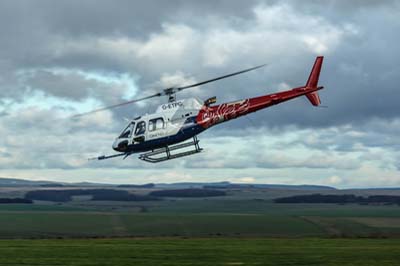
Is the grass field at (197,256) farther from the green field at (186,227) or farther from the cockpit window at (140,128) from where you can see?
the green field at (186,227)

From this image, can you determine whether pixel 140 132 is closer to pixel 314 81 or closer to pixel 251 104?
pixel 251 104

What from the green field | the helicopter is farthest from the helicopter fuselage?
the green field

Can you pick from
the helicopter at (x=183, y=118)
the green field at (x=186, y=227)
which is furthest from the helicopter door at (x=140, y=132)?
the green field at (x=186, y=227)

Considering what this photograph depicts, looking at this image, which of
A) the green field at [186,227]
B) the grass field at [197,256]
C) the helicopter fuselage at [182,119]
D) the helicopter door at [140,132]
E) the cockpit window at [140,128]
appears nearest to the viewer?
the grass field at [197,256]

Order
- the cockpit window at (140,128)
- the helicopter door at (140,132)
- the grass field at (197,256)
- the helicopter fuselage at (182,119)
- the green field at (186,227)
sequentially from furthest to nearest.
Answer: the green field at (186,227) → the cockpit window at (140,128) → the helicopter door at (140,132) → the helicopter fuselage at (182,119) → the grass field at (197,256)

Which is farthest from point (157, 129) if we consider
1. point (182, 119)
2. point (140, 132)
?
point (182, 119)

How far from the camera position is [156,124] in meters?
50.3

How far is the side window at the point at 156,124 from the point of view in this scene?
50.2 metres

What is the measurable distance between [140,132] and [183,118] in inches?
118

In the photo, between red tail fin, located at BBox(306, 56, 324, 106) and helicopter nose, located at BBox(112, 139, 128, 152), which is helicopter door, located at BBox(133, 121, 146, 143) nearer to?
helicopter nose, located at BBox(112, 139, 128, 152)

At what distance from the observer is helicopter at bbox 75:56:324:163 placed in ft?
164

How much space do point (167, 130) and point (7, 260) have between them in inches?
574

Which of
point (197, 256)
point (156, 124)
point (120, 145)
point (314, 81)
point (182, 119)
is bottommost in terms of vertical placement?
point (197, 256)

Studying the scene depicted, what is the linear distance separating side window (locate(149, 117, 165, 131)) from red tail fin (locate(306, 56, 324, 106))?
9697 mm
